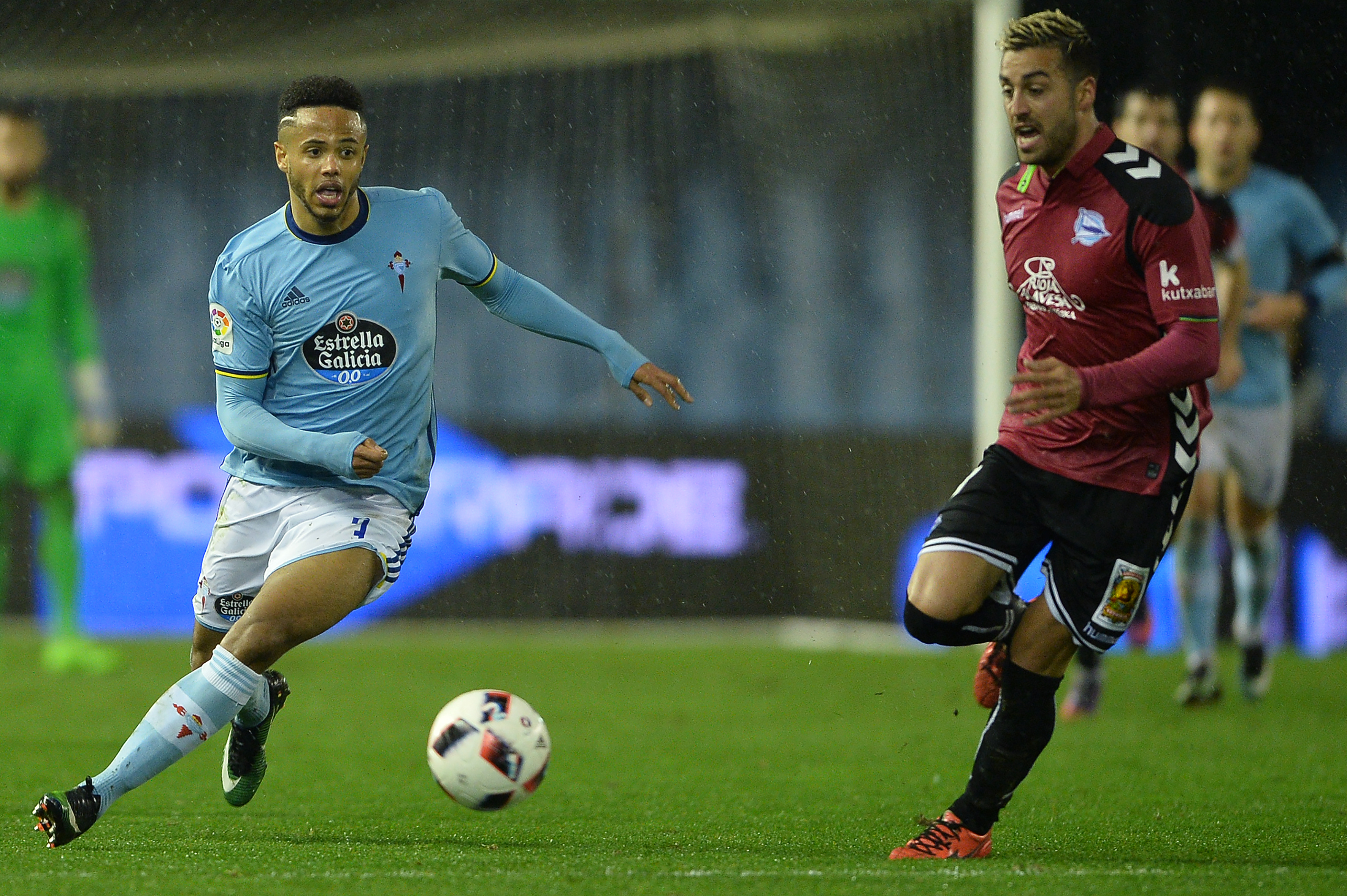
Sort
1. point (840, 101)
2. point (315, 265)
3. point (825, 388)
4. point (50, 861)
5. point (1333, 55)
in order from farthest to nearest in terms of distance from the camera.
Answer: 1. point (825, 388)
2. point (840, 101)
3. point (1333, 55)
4. point (315, 265)
5. point (50, 861)

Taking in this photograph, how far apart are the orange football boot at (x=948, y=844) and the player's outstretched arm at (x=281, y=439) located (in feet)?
5.32

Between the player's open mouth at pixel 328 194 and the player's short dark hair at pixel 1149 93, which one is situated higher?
the player's short dark hair at pixel 1149 93

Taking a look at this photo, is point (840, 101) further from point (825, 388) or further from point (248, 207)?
point (248, 207)

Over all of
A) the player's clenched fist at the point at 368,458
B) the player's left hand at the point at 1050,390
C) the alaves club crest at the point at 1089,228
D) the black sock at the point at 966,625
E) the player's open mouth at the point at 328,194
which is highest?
the player's open mouth at the point at 328,194

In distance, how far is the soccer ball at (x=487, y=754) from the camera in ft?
13.3

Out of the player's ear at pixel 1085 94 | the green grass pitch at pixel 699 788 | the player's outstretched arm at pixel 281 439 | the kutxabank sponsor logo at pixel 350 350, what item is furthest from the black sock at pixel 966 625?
the kutxabank sponsor logo at pixel 350 350

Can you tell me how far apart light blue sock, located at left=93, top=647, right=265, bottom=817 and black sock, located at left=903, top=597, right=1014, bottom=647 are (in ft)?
5.45

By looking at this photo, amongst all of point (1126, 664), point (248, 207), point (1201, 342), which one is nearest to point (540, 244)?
point (248, 207)

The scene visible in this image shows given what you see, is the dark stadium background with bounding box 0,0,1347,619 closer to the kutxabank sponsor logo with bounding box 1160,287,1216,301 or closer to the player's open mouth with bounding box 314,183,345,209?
the player's open mouth with bounding box 314,183,345,209

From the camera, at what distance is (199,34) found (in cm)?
909

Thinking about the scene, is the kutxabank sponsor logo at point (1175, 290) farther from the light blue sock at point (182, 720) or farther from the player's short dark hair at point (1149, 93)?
the player's short dark hair at point (1149, 93)

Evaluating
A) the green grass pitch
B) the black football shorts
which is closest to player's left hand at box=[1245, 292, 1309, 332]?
the green grass pitch

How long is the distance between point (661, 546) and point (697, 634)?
2.06 ft

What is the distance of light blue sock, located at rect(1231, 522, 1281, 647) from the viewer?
25.2ft
